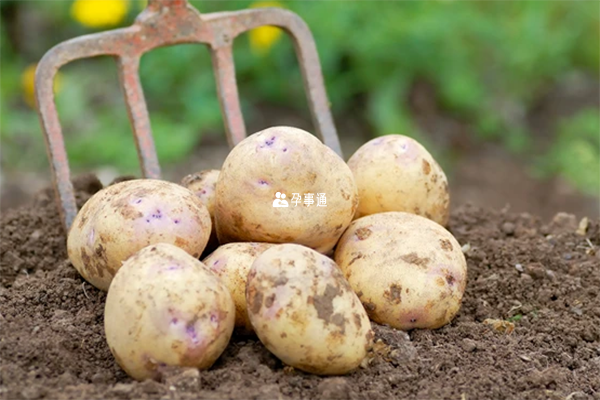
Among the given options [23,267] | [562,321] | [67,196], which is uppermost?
[67,196]

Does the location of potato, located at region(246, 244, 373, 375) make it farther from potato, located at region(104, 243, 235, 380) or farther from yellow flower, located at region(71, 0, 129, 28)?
yellow flower, located at region(71, 0, 129, 28)

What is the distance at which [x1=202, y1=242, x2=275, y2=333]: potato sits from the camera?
202cm

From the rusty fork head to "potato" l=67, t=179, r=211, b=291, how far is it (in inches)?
20.1

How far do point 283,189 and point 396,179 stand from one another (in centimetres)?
47

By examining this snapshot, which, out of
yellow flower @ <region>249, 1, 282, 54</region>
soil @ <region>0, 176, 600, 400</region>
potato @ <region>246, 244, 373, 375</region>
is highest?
yellow flower @ <region>249, 1, 282, 54</region>

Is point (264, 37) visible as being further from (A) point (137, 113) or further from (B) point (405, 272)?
(B) point (405, 272)

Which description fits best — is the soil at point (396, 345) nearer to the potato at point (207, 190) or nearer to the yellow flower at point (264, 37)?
the potato at point (207, 190)

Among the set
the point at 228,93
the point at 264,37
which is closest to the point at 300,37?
the point at 228,93

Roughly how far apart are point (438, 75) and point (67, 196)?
8.92 ft

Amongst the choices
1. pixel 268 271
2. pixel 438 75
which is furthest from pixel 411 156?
pixel 438 75

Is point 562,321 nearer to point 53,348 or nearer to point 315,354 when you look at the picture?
point 315,354

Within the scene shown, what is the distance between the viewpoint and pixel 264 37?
467 centimetres

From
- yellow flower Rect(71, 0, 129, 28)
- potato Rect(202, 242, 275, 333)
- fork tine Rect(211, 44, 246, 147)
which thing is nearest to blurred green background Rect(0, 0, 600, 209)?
yellow flower Rect(71, 0, 129, 28)

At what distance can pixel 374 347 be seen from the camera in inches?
78.5
